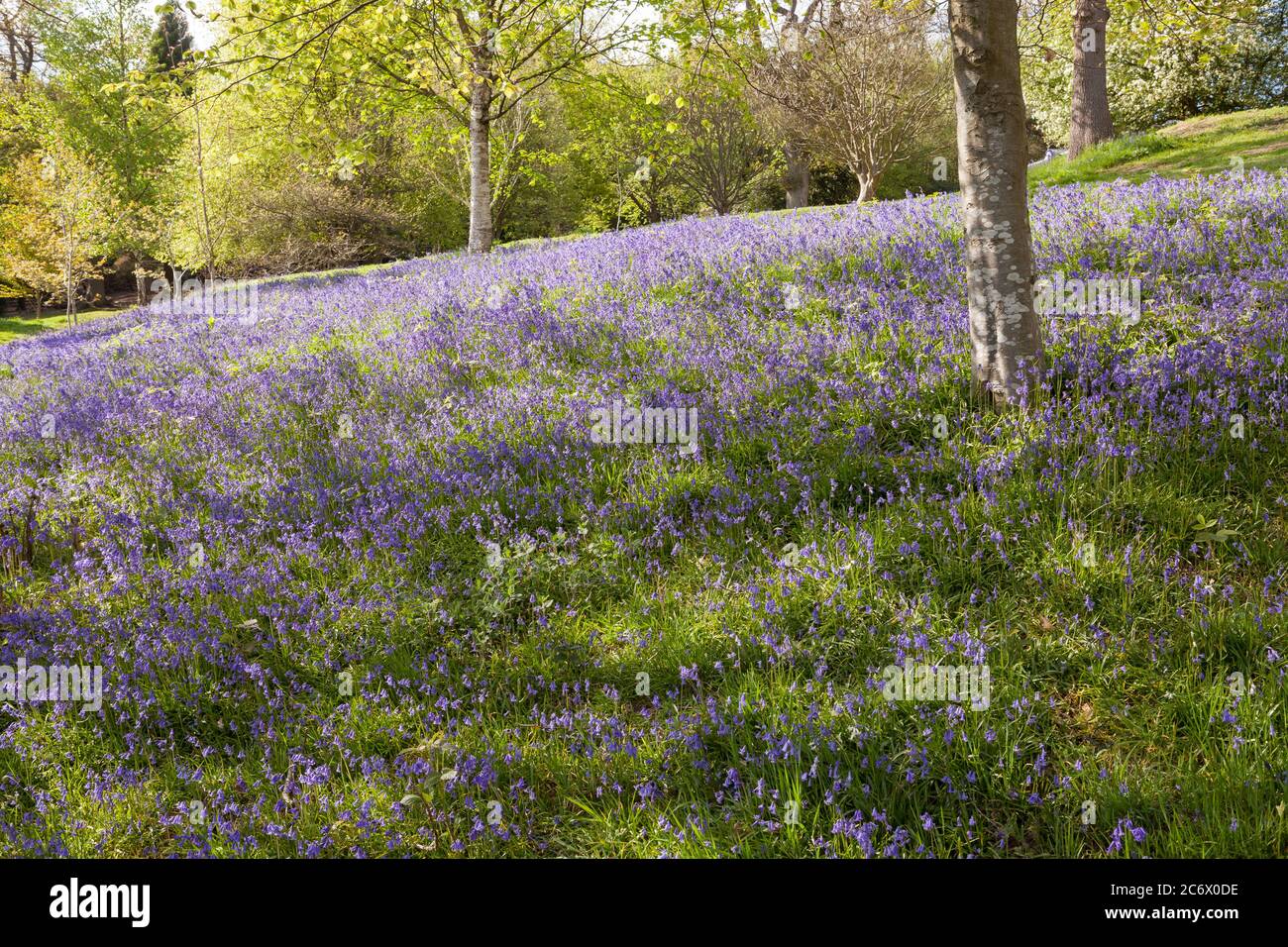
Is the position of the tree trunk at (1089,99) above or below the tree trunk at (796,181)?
below

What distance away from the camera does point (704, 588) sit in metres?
4.23

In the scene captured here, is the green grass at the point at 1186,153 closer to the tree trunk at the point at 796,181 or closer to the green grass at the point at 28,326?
the tree trunk at the point at 796,181

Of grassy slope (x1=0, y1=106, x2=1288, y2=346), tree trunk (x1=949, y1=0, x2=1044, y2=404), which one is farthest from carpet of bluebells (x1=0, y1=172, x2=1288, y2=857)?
grassy slope (x1=0, y1=106, x2=1288, y2=346)

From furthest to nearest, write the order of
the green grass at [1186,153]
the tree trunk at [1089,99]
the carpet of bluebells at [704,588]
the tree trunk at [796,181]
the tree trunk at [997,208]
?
1. the tree trunk at [796,181]
2. the tree trunk at [1089,99]
3. the green grass at [1186,153]
4. the tree trunk at [997,208]
5. the carpet of bluebells at [704,588]

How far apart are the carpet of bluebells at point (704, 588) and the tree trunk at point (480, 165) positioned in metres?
10.8

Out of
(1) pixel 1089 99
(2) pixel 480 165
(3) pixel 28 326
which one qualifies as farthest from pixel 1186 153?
(3) pixel 28 326

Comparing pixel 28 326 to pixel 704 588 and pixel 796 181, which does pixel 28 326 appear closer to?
pixel 796 181

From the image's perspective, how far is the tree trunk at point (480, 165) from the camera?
1683cm

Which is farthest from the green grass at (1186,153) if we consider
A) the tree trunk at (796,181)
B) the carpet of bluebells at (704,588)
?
the tree trunk at (796,181)

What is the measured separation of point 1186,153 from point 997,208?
13.4m

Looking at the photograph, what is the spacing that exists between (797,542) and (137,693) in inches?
134

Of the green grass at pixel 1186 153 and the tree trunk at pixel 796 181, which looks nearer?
the green grass at pixel 1186 153
